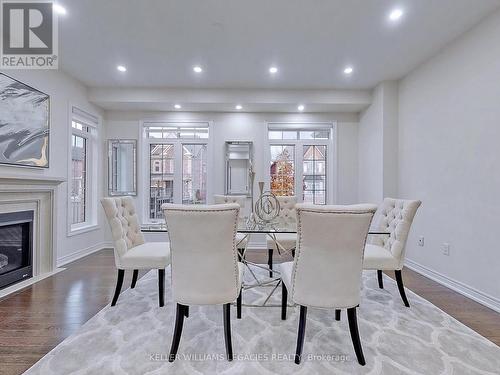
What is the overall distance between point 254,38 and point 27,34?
235cm

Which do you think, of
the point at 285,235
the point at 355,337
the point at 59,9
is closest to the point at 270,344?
the point at 355,337

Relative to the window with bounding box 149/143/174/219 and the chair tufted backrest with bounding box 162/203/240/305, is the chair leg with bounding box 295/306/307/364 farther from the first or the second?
the window with bounding box 149/143/174/219

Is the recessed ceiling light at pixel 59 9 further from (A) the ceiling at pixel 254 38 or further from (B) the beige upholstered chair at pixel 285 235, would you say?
(B) the beige upholstered chair at pixel 285 235

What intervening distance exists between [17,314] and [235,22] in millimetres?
3297

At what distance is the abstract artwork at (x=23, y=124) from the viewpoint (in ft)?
9.13

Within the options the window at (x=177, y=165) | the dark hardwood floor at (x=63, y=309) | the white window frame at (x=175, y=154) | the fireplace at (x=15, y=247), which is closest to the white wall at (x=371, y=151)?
the dark hardwood floor at (x=63, y=309)

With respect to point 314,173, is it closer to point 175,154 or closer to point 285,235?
point 285,235

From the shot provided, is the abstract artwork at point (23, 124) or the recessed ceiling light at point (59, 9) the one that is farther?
the abstract artwork at point (23, 124)

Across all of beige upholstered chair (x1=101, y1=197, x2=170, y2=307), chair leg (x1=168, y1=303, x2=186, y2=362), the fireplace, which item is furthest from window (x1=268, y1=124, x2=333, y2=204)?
the fireplace

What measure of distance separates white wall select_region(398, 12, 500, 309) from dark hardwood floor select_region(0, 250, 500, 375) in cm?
32

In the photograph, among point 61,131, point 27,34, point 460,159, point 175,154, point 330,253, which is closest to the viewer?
point 330,253

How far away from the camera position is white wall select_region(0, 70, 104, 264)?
11.0 feet

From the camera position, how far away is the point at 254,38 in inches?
112

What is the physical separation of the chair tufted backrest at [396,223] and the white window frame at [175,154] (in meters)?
2.96
